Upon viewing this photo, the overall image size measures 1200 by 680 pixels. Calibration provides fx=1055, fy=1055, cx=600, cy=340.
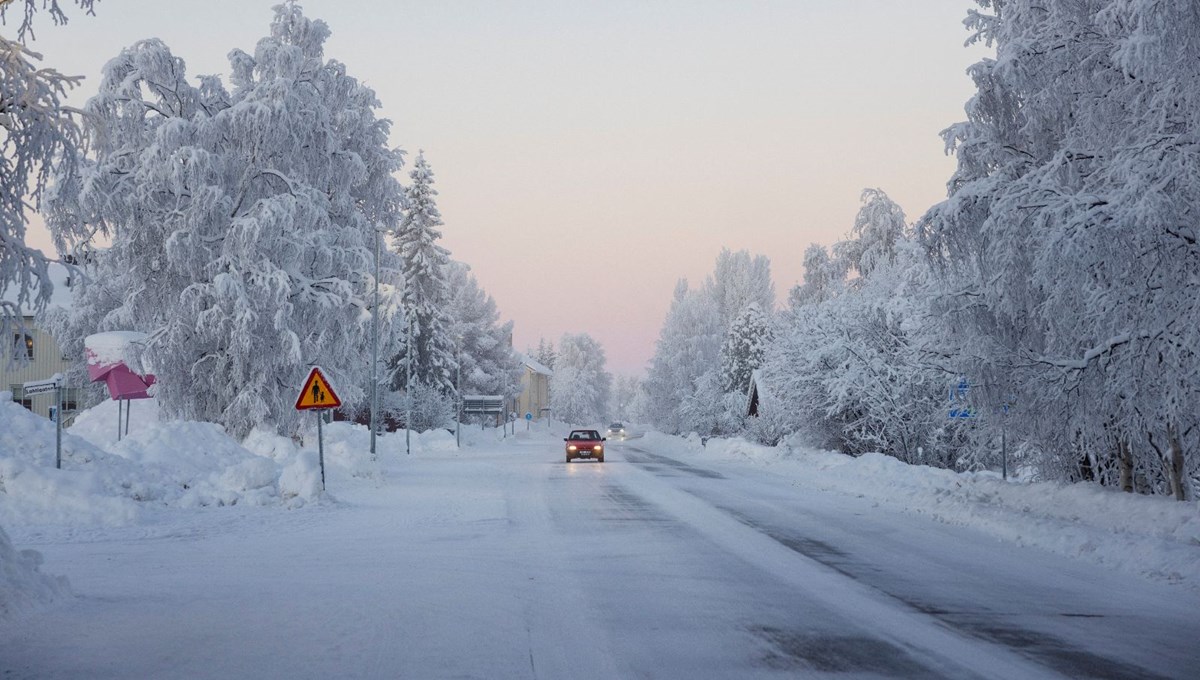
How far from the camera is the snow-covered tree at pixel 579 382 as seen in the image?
174500 millimetres

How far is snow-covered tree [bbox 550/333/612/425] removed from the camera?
17450cm

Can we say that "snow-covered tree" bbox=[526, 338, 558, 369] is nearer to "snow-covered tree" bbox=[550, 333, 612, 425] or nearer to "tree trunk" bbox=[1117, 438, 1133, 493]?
"snow-covered tree" bbox=[550, 333, 612, 425]

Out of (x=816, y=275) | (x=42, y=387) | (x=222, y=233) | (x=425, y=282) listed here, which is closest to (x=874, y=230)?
(x=816, y=275)

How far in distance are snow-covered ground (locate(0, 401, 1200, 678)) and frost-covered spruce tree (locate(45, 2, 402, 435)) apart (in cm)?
703

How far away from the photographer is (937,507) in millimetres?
18812

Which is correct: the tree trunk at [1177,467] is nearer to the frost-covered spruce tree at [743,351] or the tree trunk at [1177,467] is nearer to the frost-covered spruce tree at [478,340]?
the frost-covered spruce tree at [743,351]

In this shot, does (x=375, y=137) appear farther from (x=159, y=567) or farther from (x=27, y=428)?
(x=159, y=567)

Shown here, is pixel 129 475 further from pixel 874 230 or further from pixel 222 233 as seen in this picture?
pixel 874 230

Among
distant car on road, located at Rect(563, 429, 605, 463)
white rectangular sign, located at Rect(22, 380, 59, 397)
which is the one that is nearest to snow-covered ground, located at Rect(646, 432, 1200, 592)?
white rectangular sign, located at Rect(22, 380, 59, 397)

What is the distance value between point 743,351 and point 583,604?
67338 mm

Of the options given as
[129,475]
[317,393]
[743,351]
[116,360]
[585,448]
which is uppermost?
[743,351]

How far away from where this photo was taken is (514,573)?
1111 cm

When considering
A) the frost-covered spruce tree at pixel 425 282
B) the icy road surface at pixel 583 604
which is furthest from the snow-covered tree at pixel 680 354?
the icy road surface at pixel 583 604

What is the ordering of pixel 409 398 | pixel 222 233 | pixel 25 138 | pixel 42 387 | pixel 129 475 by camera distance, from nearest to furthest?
pixel 25 138 < pixel 129 475 < pixel 42 387 < pixel 222 233 < pixel 409 398
